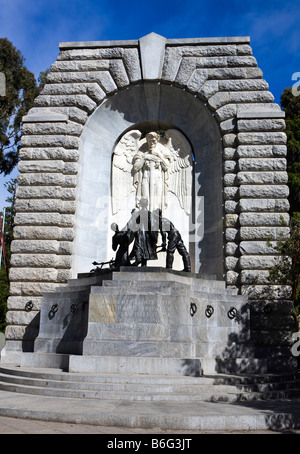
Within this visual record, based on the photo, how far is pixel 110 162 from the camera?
61.0 ft

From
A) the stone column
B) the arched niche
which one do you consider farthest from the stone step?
the arched niche

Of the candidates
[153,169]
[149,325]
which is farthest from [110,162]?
[149,325]

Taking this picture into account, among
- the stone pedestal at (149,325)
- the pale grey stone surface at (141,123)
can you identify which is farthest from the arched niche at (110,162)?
the stone pedestal at (149,325)

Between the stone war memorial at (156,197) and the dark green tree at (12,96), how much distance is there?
1474cm

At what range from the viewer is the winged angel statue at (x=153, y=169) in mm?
18422

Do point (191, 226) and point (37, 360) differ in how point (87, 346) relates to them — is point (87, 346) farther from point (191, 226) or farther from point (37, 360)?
point (191, 226)

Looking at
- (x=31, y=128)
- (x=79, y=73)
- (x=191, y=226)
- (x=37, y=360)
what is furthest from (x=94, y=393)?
(x=79, y=73)

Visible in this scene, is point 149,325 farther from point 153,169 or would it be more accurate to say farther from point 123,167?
point 123,167

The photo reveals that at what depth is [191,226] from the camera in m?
18.1

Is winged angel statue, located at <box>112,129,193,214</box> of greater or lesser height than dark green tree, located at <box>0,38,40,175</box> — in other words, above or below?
below

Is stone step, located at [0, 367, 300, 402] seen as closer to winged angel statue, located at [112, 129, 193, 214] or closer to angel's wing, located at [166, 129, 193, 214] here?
winged angel statue, located at [112, 129, 193, 214]

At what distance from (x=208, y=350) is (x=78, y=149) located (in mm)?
9152

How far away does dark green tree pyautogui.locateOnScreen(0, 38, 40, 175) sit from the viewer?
103 ft

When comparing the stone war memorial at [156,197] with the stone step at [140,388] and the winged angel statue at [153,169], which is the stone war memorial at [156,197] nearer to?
the winged angel statue at [153,169]
